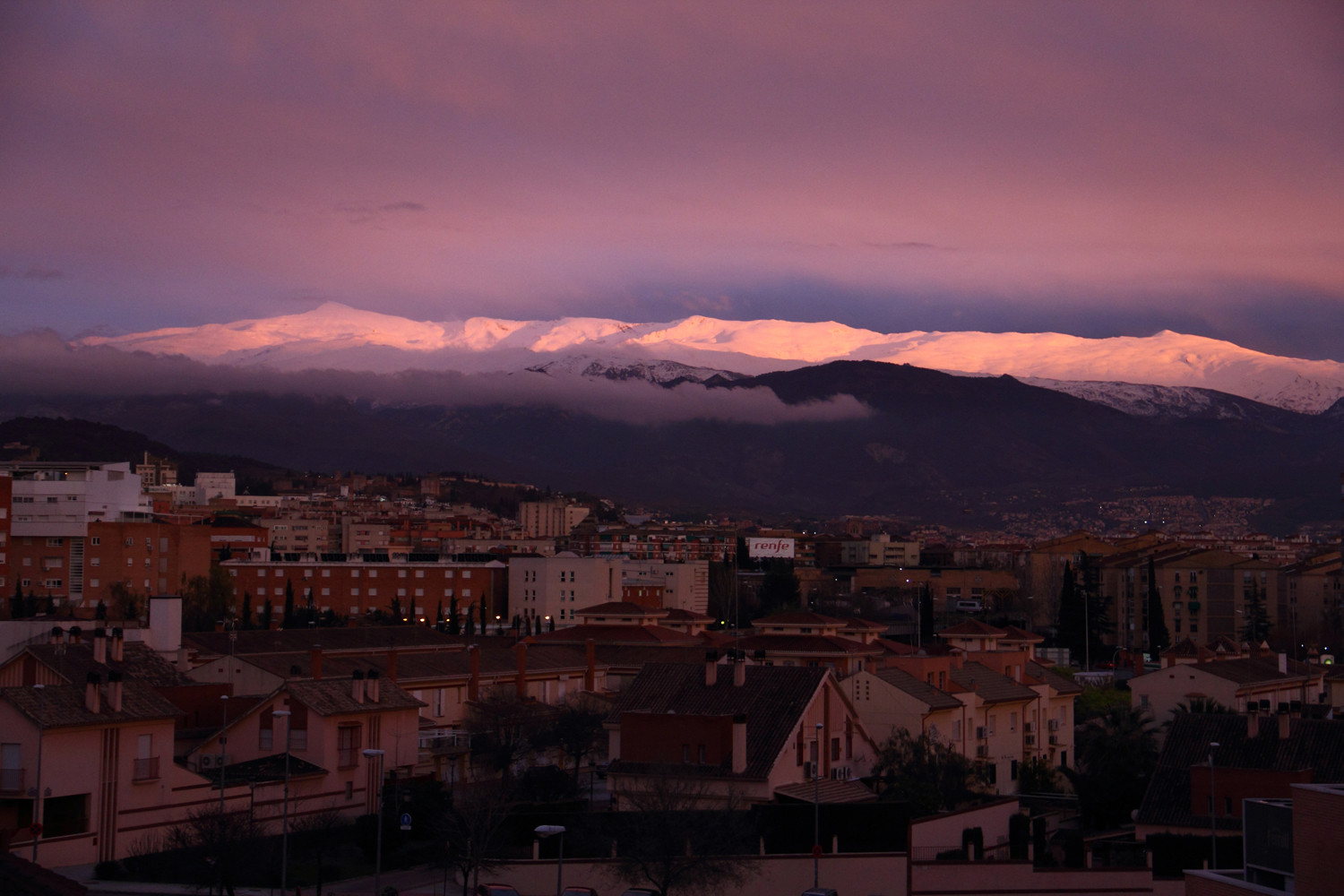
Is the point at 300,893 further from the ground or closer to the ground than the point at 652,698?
closer to the ground

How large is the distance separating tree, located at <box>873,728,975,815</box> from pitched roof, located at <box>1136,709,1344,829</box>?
18.8ft

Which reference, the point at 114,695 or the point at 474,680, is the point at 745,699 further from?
the point at 474,680

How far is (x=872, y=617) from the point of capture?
129 metres

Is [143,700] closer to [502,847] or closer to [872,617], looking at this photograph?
[502,847]

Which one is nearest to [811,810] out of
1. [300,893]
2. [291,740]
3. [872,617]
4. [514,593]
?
[300,893]

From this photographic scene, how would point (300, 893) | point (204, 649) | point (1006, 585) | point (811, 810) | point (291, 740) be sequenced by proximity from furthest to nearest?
1. point (1006, 585)
2. point (204, 649)
3. point (291, 740)
4. point (811, 810)
5. point (300, 893)

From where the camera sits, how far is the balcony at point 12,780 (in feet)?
118

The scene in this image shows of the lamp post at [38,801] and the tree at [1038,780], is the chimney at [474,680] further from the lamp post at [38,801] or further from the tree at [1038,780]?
the lamp post at [38,801]

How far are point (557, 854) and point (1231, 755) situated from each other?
1885cm

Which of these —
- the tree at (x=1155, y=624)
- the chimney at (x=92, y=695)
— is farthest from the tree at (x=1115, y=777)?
the tree at (x=1155, y=624)

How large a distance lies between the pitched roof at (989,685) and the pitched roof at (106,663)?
2805 centimetres

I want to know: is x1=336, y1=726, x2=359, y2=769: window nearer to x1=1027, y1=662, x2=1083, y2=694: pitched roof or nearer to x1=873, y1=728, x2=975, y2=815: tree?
x1=873, y1=728, x2=975, y2=815: tree

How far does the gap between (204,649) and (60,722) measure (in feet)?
80.0

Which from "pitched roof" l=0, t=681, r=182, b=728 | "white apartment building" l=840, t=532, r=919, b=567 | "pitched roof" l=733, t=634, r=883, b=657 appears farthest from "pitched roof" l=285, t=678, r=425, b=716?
"white apartment building" l=840, t=532, r=919, b=567
